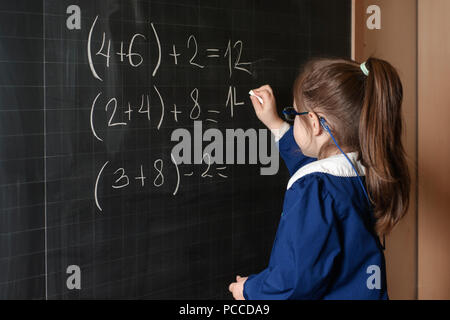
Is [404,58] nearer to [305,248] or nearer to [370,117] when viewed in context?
[370,117]

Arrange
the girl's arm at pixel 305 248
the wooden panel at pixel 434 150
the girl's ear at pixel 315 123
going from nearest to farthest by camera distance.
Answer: the girl's arm at pixel 305 248
the girl's ear at pixel 315 123
the wooden panel at pixel 434 150

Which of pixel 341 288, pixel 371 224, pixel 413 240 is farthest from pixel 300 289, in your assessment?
pixel 413 240

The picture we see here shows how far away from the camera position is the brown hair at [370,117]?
3.81ft

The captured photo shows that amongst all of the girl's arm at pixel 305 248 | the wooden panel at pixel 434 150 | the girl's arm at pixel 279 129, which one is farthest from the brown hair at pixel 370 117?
the wooden panel at pixel 434 150

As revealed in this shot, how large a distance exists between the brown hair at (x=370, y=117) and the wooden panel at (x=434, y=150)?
0.87m

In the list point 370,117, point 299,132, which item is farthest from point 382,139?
point 299,132

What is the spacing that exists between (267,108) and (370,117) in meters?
0.48

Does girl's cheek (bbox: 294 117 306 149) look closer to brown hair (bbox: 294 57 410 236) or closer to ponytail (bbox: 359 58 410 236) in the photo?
brown hair (bbox: 294 57 410 236)

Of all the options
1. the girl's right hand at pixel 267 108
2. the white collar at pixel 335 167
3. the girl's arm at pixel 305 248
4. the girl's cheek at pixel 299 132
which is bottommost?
the girl's arm at pixel 305 248

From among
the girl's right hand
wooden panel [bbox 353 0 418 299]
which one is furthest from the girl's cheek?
wooden panel [bbox 353 0 418 299]

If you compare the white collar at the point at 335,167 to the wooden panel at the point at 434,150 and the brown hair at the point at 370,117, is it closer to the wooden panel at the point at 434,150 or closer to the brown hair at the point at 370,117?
the brown hair at the point at 370,117

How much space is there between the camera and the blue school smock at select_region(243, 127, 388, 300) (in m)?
1.12

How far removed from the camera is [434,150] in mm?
2061
